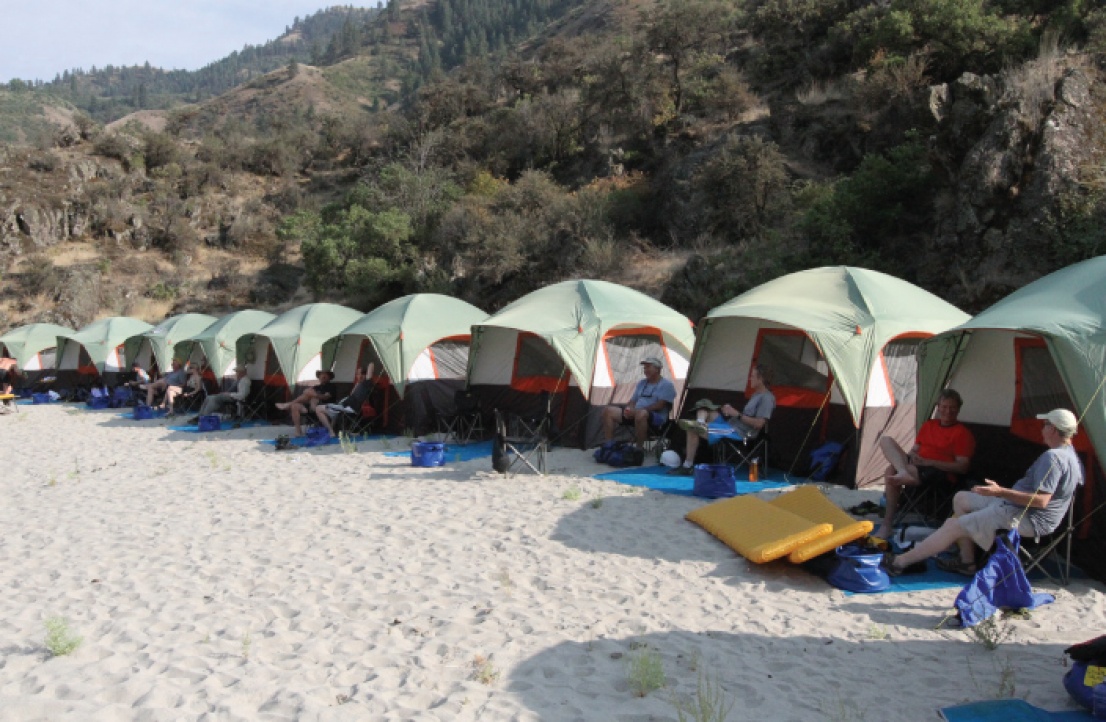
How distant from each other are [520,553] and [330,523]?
1986mm

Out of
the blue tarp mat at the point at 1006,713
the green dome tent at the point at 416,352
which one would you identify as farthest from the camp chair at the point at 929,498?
the green dome tent at the point at 416,352

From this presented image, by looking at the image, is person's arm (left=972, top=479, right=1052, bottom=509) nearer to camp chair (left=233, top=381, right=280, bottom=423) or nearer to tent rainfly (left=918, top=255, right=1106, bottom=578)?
tent rainfly (left=918, top=255, right=1106, bottom=578)

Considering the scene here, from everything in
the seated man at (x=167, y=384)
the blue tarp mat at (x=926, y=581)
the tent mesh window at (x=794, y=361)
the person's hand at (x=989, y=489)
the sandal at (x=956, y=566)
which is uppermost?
the tent mesh window at (x=794, y=361)

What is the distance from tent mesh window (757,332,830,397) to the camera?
8133mm

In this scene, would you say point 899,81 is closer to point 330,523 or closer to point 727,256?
point 727,256

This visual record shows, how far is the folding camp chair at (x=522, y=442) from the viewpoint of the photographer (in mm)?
8570

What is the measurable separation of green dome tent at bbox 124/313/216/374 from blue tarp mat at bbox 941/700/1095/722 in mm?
18402

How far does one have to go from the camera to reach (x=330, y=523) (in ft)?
22.1

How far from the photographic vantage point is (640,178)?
76.3 ft

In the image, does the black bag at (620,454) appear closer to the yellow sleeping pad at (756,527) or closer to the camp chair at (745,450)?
the camp chair at (745,450)

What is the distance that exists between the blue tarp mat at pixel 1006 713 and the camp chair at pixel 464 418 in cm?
798

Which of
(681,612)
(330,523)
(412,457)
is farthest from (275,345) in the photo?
(681,612)

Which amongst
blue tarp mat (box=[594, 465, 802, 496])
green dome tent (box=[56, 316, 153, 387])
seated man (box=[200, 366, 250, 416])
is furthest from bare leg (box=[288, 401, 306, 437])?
green dome tent (box=[56, 316, 153, 387])

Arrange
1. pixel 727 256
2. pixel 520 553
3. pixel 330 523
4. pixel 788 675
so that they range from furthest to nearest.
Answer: pixel 727 256 < pixel 330 523 < pixel 520 553 < pixel 788 675
